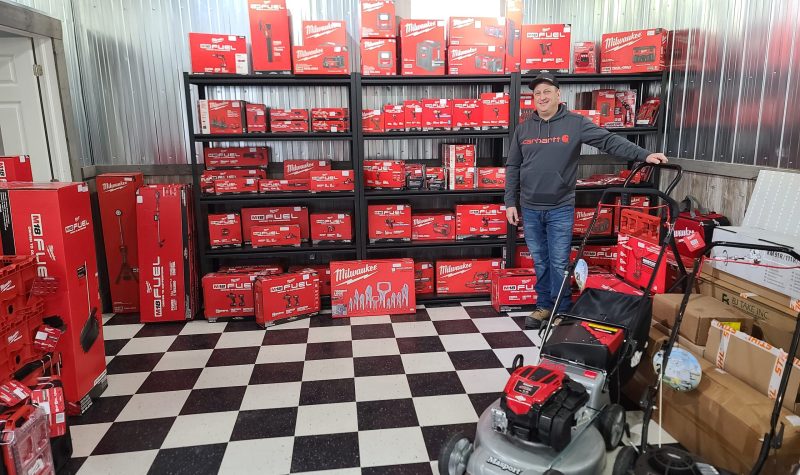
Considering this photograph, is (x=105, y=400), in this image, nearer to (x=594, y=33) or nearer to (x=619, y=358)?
(x=619, y=358)

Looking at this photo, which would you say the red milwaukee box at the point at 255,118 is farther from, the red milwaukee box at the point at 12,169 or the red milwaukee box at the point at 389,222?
the red milwaukee box at the point at 12,169

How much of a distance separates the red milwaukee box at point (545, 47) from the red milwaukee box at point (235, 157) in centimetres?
239

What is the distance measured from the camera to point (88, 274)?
2.96m

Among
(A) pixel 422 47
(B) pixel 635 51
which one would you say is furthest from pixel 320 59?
(B) pixel 635 51

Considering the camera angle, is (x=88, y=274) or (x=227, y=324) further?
(x=227, y=324)

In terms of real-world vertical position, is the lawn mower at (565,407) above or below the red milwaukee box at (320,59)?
below

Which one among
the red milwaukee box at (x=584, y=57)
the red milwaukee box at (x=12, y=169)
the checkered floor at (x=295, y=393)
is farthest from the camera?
the red milwaukee box at (x=584, y=57)

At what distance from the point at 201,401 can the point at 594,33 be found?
14.8 ft

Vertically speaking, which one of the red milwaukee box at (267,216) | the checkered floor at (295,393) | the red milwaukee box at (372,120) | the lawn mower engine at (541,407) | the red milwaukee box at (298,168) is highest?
the red milwaukee box at (372,120)

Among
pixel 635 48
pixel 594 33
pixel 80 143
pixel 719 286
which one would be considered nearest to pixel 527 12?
pixel 594 33

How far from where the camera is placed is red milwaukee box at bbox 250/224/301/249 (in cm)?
436

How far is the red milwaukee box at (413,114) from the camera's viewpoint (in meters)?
4.32

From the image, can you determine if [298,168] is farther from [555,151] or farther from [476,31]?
[555,151]

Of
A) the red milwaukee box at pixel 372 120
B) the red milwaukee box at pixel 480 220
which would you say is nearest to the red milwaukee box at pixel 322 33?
the red milwaukee box at pixel 372 120
